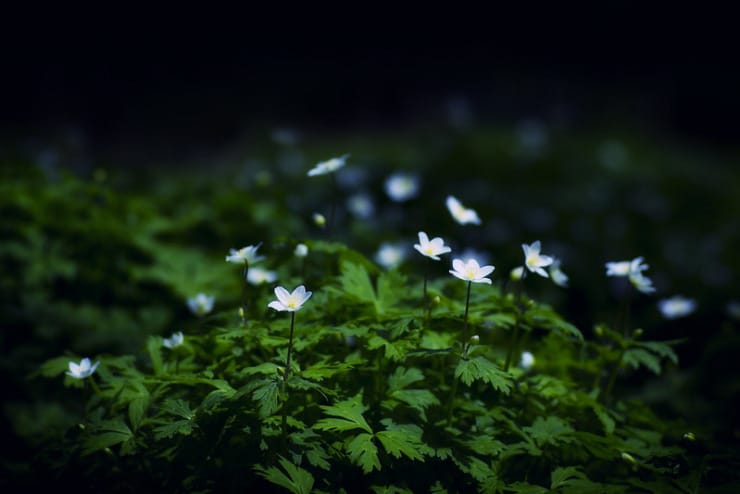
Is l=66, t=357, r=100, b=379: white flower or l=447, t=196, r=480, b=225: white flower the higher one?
l=447, t=196, r=480, b=225: white flower

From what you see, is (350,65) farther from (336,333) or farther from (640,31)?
(336,333)

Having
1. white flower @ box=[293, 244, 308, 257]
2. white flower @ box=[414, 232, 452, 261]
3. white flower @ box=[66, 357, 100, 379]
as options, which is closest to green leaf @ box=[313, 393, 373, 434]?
white flower @ box=[414, 232, 452, 261]

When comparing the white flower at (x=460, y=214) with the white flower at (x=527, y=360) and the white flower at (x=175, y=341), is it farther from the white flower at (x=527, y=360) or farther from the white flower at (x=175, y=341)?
the white flower at (x=175, y=341)

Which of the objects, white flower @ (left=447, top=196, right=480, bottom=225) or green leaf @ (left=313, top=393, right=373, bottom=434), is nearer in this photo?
green leaf @ (left=313, top=393, right=373, bottom=434)

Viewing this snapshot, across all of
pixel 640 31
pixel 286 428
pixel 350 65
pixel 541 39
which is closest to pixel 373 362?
pixel 286 428

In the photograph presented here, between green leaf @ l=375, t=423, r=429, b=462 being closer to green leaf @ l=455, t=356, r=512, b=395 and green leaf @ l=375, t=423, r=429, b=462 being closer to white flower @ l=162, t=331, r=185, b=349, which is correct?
green leaf @ l=455, t=356, r=512, b=395

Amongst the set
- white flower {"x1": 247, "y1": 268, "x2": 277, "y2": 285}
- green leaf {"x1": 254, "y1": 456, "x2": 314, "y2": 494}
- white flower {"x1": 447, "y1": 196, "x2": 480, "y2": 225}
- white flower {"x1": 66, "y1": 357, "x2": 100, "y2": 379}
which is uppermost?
white flower {"x1": 447, "y1": 196, "x2": 480, "y2": 225}

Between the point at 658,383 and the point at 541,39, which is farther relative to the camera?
the point at 541,39
